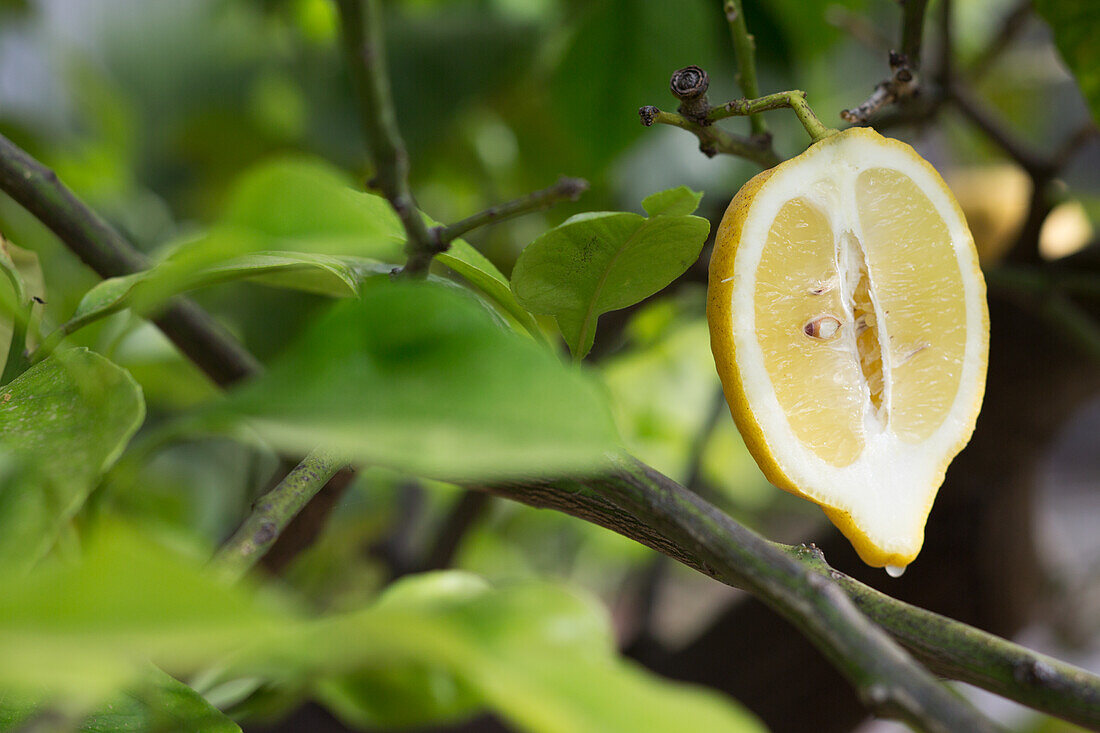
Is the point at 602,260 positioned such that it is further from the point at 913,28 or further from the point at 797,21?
the point at 797,21

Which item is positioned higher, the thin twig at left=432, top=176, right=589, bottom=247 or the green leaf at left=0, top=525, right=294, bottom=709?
the thin twig at left=432, top=176, right=589, bottom=247

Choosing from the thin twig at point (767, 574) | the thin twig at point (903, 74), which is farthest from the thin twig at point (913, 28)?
the thin twig at point (767, 574)

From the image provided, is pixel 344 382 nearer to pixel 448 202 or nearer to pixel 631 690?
pixel 631 690

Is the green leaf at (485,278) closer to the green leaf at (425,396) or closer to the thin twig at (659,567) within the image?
the green leaf at (425,396)

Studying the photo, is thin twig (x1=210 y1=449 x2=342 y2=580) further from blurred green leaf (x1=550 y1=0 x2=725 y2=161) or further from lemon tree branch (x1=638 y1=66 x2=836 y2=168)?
blurred green leaf (x1=550 y1=0 x2=725 y2=161)

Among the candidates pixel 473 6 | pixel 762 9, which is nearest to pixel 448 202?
pixel 473 6

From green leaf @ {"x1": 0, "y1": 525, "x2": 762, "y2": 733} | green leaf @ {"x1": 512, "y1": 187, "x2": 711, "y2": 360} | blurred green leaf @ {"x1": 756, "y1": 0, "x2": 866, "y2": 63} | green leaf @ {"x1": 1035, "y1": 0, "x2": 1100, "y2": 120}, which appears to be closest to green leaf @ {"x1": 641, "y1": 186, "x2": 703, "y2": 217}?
green leaf @ {"x1": 512, "y1": 187, "x2": 711, "y2": 360}
